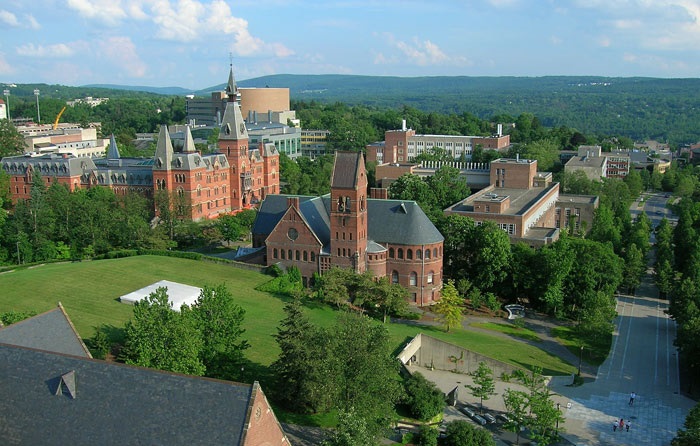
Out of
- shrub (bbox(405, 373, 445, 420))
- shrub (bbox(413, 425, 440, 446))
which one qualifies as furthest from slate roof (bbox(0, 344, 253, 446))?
shrub (bbox(405, 373, 445, 420))

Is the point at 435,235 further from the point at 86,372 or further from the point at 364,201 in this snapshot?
the point at 86,372

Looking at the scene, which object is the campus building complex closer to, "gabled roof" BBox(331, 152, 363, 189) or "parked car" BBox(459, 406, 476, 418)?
"gabled roof" BBox(331, 152, 363, 189)

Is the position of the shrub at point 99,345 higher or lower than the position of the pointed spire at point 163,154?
lower

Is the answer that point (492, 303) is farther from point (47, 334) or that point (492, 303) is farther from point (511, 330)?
point (47, 334)

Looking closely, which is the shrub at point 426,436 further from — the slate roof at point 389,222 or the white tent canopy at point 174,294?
the slate roof at point 389,222

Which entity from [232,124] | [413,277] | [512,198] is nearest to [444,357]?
[413,277]

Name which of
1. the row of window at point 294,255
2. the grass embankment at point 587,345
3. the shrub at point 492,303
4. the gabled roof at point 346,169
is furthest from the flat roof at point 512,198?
the row of window at point 294,255

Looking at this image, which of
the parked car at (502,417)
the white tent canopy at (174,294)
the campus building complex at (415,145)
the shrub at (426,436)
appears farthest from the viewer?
the campus building complex at (415,145)
